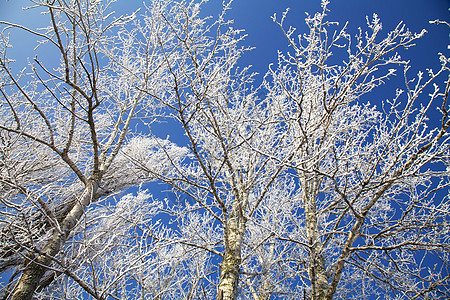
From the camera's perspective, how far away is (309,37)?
267 cm

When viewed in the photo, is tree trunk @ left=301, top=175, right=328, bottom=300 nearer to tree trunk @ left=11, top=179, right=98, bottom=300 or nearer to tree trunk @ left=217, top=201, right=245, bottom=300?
tree trunk @ left=217, top=201, right=245, bottom=300

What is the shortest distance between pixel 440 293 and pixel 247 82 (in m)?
4.05

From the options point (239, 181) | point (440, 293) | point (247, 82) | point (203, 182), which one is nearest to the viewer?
point (440, 293)

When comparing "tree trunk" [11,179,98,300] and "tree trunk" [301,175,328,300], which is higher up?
"tree trunk" [301,175,328,300]

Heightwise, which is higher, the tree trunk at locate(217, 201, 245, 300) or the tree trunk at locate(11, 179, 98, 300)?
the tree trunk at locate(217, 201, 245, 300)

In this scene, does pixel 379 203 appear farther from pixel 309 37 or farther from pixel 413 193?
pixel 309 37

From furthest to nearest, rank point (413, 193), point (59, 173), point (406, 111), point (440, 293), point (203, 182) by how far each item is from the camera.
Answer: point (59, 173)
point (203, 182)
point (413, 193)
point (440, 293)
point (406, 111)

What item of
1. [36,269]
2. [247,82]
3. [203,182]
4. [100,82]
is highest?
[247,82]

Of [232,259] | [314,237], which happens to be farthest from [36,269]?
[314,237]

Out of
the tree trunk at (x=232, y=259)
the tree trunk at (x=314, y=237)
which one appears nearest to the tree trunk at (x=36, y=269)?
the tree trunk at (x=232, y=259)

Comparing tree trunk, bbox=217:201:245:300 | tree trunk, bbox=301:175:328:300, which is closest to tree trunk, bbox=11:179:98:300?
tree trunk, bbox=217:201:245:300

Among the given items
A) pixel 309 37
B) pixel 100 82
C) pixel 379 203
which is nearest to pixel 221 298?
pixel 309 37

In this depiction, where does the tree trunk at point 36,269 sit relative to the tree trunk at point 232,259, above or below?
below

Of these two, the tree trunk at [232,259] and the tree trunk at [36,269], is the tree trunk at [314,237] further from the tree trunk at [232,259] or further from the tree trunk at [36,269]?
the tree trunk at [36,269]
